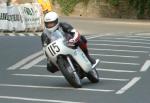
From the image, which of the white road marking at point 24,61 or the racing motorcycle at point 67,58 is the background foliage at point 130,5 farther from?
the racing motorcycle at point 67,58

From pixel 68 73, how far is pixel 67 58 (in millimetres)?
379

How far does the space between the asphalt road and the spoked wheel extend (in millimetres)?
140

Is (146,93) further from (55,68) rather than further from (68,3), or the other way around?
(68,3)

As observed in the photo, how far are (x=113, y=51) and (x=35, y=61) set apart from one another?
123 inches

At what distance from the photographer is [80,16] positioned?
43281 millimetres

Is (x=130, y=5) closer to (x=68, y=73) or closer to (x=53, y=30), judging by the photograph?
(x=53, y=30)

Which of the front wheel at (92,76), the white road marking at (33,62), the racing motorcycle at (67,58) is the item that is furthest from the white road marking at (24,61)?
the racing motorcycle at (67,58)

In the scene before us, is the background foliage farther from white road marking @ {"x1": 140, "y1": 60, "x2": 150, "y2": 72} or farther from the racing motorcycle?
the racing motorcycle

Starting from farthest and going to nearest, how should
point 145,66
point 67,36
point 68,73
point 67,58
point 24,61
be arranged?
point 24,61 < point 145,66 < point 67,36 < point 67,58 < point 68,73

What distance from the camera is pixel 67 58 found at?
12.7 meters

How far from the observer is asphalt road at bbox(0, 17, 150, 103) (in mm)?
11594

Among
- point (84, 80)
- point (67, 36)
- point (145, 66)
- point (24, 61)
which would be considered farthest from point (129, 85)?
point (24, 61)

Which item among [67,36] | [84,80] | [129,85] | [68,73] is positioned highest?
[67,36]

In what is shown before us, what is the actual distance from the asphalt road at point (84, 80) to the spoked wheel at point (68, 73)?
140 millimetres
